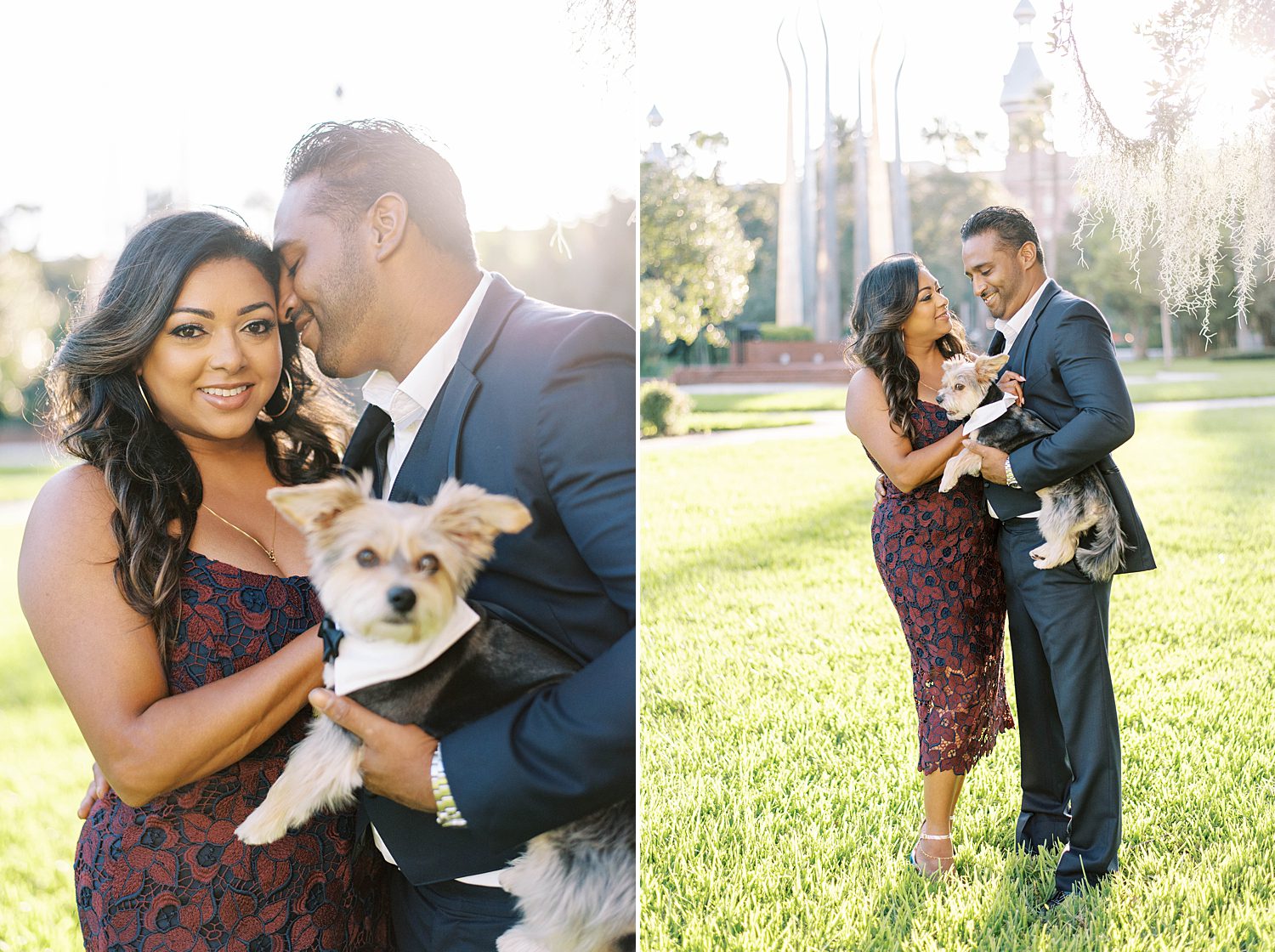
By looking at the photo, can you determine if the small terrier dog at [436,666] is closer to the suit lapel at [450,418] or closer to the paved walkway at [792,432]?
the suit lapel at [450,418]

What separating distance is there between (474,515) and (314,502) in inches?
11.7

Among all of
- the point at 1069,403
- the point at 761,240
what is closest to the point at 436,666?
the point at 1069,403

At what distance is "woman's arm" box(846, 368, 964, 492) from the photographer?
3.17 metres

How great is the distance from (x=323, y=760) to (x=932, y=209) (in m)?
15.4

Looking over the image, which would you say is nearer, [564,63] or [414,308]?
[414,308]

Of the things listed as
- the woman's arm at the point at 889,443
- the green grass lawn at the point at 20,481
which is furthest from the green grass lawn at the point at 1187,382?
the green grass lawn at the point at 20,481

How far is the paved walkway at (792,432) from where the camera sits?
12688 mm

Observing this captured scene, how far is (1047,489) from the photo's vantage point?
3.15 meters

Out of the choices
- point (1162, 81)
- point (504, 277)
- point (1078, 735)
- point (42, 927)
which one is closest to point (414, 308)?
point (504, 277)

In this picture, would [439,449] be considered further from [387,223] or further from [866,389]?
[866,389]

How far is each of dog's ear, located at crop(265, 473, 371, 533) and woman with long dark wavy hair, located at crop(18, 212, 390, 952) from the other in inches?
3.5

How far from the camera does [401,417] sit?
208 cm

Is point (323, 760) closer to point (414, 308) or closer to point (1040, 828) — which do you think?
point (414, 308)

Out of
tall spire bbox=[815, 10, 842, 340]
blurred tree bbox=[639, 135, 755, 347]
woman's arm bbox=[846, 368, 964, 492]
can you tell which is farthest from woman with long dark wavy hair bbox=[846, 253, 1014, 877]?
tall spire bbox=[815, 10, 842, 340]
